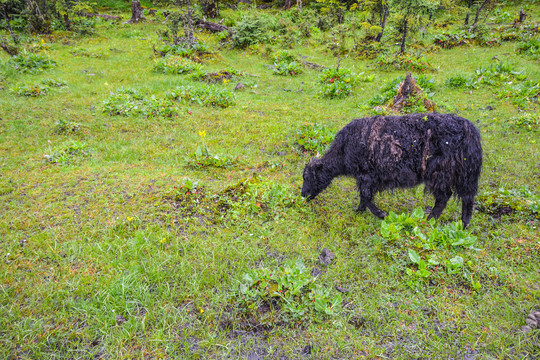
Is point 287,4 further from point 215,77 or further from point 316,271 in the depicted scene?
point 316,271

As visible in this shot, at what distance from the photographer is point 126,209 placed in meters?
5.39

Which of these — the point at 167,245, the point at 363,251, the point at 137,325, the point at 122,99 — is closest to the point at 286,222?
the point at 363,251

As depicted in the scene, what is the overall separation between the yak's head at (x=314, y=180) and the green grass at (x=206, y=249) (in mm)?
294

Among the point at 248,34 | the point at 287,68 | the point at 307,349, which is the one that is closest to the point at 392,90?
the point at 287,68

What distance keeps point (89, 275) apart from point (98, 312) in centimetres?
77

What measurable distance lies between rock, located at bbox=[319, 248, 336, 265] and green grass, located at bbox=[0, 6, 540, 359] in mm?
87

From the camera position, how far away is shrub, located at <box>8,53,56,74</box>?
522 inches

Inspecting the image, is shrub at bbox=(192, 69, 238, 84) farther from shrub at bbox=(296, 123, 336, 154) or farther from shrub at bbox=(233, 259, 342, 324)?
shrub at bbox=(233, 259, 342, 324)

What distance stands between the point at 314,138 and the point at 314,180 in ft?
8.97

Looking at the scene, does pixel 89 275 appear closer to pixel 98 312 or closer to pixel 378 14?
pixel 98 312

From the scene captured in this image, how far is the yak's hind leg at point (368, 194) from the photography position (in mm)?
5441

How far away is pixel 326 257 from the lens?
4.55 meters

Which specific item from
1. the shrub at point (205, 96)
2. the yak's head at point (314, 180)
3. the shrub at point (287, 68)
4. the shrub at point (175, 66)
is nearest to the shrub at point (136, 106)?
the shrub at point (205, 96)

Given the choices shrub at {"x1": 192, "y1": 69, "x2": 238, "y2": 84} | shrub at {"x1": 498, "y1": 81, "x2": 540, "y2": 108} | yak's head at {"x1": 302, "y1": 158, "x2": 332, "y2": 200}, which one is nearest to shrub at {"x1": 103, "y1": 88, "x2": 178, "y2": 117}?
shrub at {"x1": 192, "y1": 69, "x2": 238, "y2": 84}
